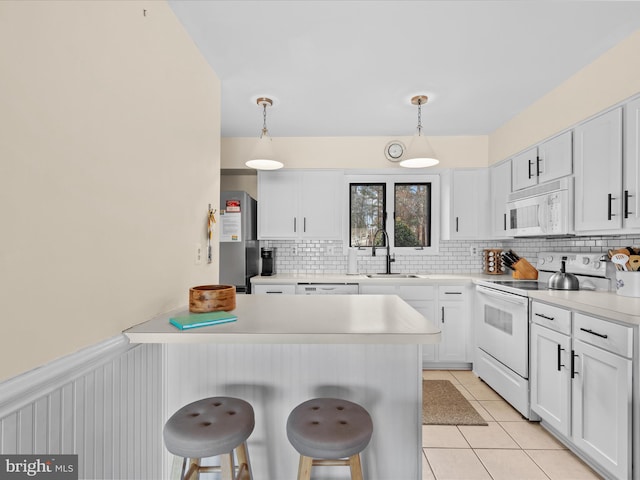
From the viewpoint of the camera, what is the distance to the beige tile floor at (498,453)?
190cm

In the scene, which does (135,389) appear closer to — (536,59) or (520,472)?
(520,472)

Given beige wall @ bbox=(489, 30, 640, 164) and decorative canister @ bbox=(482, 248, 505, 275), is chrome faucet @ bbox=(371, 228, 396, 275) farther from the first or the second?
beige wall @ bbox=(489, 30, 640, 164)

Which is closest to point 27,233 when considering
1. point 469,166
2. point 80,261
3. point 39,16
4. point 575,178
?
point 80,261

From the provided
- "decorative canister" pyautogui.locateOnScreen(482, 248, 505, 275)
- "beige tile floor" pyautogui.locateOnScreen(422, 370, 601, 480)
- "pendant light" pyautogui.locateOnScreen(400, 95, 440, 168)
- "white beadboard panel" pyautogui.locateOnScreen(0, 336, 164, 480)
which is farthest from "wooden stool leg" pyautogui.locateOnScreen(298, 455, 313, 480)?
"decorative canister" pyautogui.locateOnScreen(482, 248, 505, 275)

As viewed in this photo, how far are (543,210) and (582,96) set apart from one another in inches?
35.4

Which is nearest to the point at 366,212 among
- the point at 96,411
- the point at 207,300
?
the point at 207,300

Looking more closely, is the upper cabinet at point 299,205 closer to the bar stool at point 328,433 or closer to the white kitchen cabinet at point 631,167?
the white kitchen cabinet at point 631,167

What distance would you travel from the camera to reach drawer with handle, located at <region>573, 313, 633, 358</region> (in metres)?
1.65

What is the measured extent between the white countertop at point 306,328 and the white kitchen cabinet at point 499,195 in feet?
8.09

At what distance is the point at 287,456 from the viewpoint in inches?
62.5

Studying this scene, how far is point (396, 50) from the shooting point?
6.88 ft

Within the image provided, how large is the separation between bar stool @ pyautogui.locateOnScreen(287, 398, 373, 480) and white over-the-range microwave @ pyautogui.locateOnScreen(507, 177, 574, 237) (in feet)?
7.63

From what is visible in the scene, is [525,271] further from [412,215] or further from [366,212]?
[366,212]

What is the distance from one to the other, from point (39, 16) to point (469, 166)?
392 centimetres
